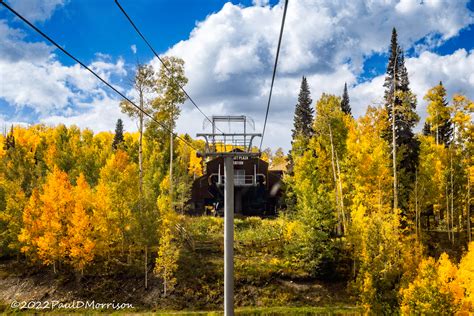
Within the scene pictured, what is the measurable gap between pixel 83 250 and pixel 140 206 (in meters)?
5.65

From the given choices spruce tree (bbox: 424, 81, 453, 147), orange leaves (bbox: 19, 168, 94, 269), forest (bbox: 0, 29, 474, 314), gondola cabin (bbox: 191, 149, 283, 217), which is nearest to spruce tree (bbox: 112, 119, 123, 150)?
gondola cabin (bbox: 191, 149, 283, 217)

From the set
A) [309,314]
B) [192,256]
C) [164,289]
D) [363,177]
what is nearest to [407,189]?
[363,177]

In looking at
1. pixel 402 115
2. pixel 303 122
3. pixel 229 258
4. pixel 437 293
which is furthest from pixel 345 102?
pixel 229 258

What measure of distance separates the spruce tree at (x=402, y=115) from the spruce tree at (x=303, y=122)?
8.14 metres

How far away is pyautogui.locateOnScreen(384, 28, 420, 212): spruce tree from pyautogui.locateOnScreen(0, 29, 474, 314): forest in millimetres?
105

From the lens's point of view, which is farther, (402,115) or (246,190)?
(246,190)

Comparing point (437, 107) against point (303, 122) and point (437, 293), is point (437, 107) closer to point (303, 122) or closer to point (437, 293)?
point (303, 122)

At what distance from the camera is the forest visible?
82.2 ft

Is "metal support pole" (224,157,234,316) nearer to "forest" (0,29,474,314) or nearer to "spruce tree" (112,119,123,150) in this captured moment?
"forest" (0,29,474,314)

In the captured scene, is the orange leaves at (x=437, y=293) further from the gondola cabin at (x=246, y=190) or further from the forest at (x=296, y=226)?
the gondola cabin at (x=246, y=190)

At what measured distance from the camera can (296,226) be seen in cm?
2970

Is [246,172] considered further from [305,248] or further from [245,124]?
[245,124]

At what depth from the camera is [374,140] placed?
1241 inches

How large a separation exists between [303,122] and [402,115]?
1367 cm
